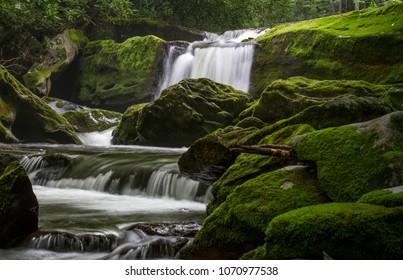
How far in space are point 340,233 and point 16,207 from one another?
2.84 meters

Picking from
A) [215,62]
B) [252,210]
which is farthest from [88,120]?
[252,210]

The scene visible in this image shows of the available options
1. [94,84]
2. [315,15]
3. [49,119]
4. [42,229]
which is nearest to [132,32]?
[94,84]

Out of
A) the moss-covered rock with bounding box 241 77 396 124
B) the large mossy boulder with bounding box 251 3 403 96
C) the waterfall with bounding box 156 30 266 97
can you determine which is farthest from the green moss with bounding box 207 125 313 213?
the waterfall with bounding box 156 30 266 97

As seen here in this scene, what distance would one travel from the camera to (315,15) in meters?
24.0

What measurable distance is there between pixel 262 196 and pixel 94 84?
513 inches

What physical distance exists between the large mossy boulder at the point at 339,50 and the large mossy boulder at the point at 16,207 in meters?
6.77

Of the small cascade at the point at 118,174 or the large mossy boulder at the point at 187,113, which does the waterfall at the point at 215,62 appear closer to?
the large mossy boulder at the point at 187,113

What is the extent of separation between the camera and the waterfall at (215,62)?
38.2ft

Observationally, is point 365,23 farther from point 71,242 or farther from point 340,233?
point 340,233

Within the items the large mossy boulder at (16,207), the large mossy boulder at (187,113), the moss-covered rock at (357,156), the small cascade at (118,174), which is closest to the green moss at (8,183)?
the large mossy boulder at (16,207)

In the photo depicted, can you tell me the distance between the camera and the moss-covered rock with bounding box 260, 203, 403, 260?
92.1 inches

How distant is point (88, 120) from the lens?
12.4 m
